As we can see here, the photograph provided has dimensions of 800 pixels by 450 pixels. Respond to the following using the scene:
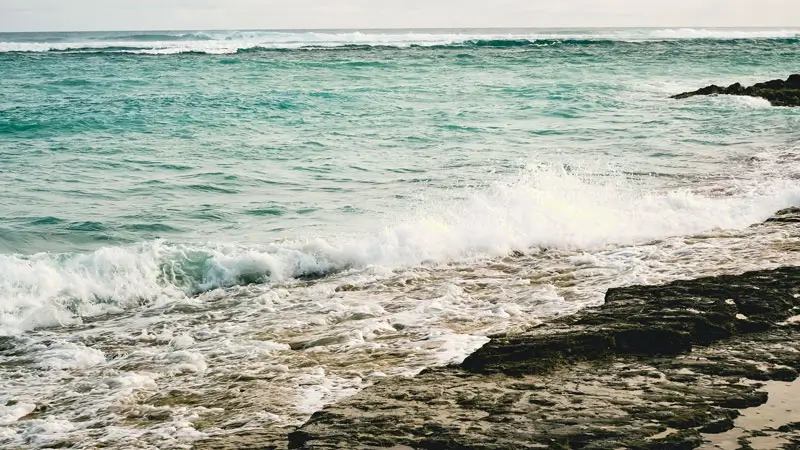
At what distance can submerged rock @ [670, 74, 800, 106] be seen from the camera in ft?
76.6

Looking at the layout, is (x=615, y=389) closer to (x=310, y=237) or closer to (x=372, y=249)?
(x=372, y=249)

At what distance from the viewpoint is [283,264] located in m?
8.33

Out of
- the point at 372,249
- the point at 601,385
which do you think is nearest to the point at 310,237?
the point at 372,249

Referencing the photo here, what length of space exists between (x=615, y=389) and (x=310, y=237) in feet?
18.6

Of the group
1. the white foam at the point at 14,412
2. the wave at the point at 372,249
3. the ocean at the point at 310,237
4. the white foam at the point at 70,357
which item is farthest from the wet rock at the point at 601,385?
the wave at the point at 372,249

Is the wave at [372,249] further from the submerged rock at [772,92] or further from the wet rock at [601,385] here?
the submerged rock at [772,92]

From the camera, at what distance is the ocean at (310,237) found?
5.47m

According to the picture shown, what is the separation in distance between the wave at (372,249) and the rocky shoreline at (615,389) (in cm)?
304

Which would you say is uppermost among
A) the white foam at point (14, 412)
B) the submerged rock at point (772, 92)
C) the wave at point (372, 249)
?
the submerged rock at point (772, 92)

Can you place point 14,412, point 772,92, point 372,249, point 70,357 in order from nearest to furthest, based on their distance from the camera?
point 14,412
point 70,357
point 372,249
point 772,92

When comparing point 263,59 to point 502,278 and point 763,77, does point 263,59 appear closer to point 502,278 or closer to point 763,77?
point 763,77

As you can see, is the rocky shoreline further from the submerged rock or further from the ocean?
the submerged rock

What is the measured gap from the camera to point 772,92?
79.4 ft

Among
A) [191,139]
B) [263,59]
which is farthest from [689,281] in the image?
[263,59]
